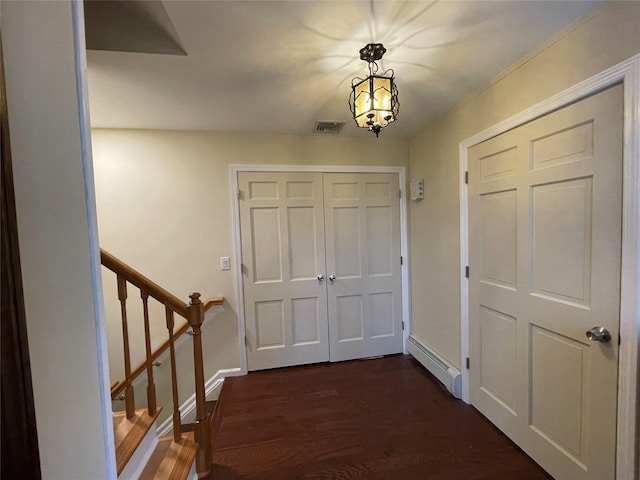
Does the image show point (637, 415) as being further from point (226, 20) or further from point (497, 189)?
point (226, 20)

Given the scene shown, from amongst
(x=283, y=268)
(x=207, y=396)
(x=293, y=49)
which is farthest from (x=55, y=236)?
(x=207, y=396)

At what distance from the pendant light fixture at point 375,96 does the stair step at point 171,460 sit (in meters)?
1.93

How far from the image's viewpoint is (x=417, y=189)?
8.28ft

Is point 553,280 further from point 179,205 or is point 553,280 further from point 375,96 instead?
point 179,205

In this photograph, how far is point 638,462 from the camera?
1.06 meters

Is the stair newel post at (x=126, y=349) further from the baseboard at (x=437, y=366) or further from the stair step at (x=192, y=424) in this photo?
the baseboard at (x=437, y=366)

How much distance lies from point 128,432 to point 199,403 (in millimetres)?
337

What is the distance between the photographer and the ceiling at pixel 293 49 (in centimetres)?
113

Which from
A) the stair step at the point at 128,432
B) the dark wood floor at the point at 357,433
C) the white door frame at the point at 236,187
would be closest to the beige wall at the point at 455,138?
the white door frame at the point at 236,187

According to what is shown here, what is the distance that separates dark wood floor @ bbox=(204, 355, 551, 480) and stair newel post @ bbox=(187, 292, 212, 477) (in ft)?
0.33

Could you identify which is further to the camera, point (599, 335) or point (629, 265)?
point (599, 335)

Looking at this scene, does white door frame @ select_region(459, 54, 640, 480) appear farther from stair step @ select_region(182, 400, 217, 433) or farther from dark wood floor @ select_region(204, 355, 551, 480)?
stair step @ select_region(182, 400, 217, 433)

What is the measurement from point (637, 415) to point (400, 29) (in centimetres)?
189

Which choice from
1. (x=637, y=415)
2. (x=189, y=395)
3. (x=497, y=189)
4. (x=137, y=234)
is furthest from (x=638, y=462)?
(x=137, y=234)
